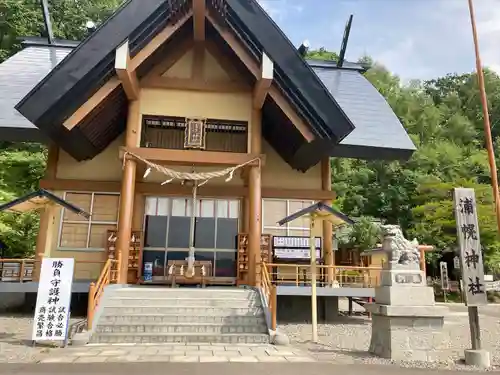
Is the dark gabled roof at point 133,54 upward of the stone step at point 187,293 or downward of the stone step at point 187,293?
upward

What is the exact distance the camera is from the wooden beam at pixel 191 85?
1080 cm

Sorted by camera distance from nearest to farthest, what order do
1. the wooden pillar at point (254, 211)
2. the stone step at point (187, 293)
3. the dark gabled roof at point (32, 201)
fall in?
the dark gabled roof at point (32, 201) < the stone step at point (187, 293) < the wooden pillar at point (254, 211)

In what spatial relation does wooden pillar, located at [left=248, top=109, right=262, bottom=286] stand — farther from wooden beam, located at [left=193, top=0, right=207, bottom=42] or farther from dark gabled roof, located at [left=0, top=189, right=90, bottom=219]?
dark gabled roof, located at [left=0, top=189, right=90, bottom=219]

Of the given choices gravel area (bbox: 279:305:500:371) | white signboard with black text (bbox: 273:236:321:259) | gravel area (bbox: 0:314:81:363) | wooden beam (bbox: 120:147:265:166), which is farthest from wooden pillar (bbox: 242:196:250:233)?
gravel area (bbox: 0:314:81:363)

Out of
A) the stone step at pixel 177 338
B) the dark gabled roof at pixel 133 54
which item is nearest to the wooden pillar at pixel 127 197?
the dark gabled roof at pixel 133 54

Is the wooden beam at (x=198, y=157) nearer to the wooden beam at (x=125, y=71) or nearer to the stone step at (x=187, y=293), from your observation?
the wooden beam at (x=125, y=71)

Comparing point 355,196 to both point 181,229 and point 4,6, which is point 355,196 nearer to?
point 181,229

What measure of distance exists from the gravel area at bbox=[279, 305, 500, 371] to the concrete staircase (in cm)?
101

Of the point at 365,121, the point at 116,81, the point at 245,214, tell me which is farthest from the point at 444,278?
the point at 116,81

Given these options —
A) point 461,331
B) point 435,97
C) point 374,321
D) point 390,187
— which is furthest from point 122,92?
point 435,97

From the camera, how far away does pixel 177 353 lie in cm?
617

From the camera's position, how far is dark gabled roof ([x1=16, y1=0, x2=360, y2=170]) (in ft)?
29.3

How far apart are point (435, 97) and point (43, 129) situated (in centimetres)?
4722

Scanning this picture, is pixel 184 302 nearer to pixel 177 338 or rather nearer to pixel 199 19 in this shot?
pixel 177 338
